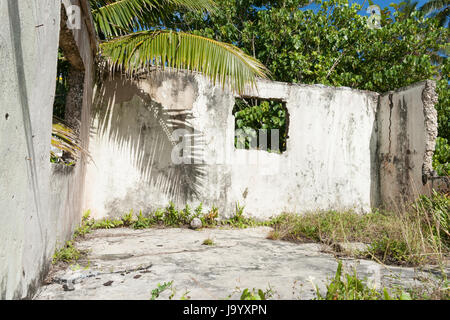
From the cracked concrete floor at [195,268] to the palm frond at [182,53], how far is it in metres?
2.20

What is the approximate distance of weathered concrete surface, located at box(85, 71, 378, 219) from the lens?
4.77 metres

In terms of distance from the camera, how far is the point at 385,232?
158 inches

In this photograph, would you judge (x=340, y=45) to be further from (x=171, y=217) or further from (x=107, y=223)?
(x=107, y=223)

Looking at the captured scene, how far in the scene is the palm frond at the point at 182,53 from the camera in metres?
4.29

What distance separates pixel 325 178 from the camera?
5699 mm

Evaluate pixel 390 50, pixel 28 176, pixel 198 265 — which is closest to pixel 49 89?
pixel 28 176

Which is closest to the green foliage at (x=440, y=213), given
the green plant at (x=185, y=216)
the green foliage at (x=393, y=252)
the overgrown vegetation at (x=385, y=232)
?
the overgrown vegetation at (x=385, y=232)

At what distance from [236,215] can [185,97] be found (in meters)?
2.08

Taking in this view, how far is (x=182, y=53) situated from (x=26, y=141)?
2.93m

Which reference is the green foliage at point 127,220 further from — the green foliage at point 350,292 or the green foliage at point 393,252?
the green foliage at point 350,292

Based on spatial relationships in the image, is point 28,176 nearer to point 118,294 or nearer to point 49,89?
point 49,89

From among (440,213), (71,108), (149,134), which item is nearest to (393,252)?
(440,213)

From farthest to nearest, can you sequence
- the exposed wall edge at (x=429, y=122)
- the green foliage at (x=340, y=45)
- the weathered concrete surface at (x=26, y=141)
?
the green foliage at (x=340, y=45), the exposed wall edge at (x=429, y=122), the weathered concrete surface at (x=26, y=141)
